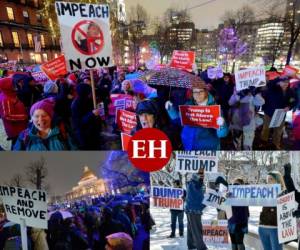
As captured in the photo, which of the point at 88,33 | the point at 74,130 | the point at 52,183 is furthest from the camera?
the point at 74,130

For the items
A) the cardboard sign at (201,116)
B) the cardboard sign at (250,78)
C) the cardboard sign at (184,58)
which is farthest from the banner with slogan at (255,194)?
the cardboard sign at (250,78)

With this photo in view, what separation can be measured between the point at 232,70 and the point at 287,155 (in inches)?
40.3

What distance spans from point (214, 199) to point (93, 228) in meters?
0.83

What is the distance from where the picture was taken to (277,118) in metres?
3.55

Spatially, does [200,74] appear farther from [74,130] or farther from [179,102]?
[74,130]

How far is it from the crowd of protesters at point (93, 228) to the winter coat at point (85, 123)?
1.31ft

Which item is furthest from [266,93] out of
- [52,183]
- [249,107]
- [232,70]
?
[52,183]

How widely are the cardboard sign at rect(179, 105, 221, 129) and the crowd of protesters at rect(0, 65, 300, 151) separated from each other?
0.03m

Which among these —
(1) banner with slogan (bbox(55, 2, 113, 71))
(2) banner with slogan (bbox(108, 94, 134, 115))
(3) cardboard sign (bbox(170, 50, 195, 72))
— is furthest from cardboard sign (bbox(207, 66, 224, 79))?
(1) banner with slogan (bbox(55, 2, 113, 71))

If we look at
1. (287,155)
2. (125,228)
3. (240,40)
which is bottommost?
(125,228)

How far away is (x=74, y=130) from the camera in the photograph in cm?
288

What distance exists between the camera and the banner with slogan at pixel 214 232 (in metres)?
2.69

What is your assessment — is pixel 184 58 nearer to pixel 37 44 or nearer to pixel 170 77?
pixel 170 77

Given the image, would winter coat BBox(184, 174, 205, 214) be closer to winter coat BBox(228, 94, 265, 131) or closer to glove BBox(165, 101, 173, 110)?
glove BBox(165, 101, 173, 110)
